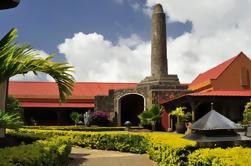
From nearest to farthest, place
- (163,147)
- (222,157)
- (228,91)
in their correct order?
(222,157), (163,147), (228,91)

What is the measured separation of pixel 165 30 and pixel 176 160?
2863cm

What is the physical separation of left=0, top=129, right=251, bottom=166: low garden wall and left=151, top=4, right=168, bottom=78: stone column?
A: 17656mm

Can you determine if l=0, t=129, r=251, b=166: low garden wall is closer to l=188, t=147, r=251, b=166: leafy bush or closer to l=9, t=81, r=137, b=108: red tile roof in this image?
l=188, t=147, r=251, b=166: leafy bush

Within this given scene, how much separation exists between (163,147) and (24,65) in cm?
520

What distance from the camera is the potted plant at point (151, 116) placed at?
109ft

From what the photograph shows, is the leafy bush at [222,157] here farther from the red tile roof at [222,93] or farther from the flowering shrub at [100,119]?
the flowering shrub at [100,119]

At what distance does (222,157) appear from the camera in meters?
7.41

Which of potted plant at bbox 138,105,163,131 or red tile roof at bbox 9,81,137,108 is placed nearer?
potted plant at bbox 138,105,163,131

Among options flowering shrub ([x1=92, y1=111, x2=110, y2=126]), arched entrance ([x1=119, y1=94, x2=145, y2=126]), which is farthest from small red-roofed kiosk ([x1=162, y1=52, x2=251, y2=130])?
arched entrance ([x1=119, y1=94, x2=145, y2=126])

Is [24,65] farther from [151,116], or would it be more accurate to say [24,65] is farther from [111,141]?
[151,116]

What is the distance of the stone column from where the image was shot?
Result: 3775cm

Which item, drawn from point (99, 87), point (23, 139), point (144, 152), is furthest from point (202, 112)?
point (23, 139)

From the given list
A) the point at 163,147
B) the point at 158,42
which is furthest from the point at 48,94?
the point at 163,147

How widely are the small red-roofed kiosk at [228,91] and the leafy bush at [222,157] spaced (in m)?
21.7
